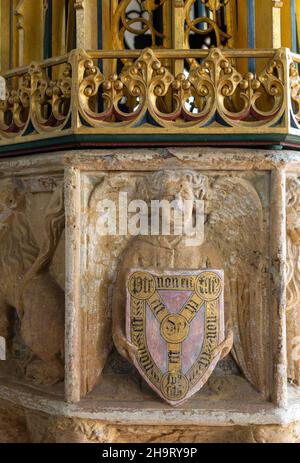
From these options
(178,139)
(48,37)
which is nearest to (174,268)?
(178,139)

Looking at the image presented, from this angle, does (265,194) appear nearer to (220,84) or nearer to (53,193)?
(220,84)

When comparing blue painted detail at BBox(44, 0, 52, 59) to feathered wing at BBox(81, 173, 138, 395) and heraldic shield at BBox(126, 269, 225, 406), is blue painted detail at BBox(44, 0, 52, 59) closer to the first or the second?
feathered wing at BBox(81, 173, 138, 395)

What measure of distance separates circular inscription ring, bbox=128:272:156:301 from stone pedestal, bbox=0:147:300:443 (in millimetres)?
132

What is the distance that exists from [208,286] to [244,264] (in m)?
0.25

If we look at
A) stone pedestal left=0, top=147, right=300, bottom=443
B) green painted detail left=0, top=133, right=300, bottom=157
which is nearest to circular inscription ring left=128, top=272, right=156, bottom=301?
stone pedestal left=0, top=147, right=300, bottom=443

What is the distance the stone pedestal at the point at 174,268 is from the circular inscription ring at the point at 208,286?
0.27 ft

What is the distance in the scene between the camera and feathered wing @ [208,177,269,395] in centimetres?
271

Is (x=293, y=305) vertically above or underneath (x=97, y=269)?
underneath

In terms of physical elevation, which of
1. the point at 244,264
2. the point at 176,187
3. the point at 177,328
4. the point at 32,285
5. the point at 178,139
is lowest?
the point at 177,328

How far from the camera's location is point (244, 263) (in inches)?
108

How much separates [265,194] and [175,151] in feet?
1.75

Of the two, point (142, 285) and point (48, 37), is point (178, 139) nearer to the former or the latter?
point (142, 285)

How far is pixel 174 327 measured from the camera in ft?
8.71

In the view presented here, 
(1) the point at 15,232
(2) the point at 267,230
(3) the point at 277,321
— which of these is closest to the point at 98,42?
(1) the point at 15,232
